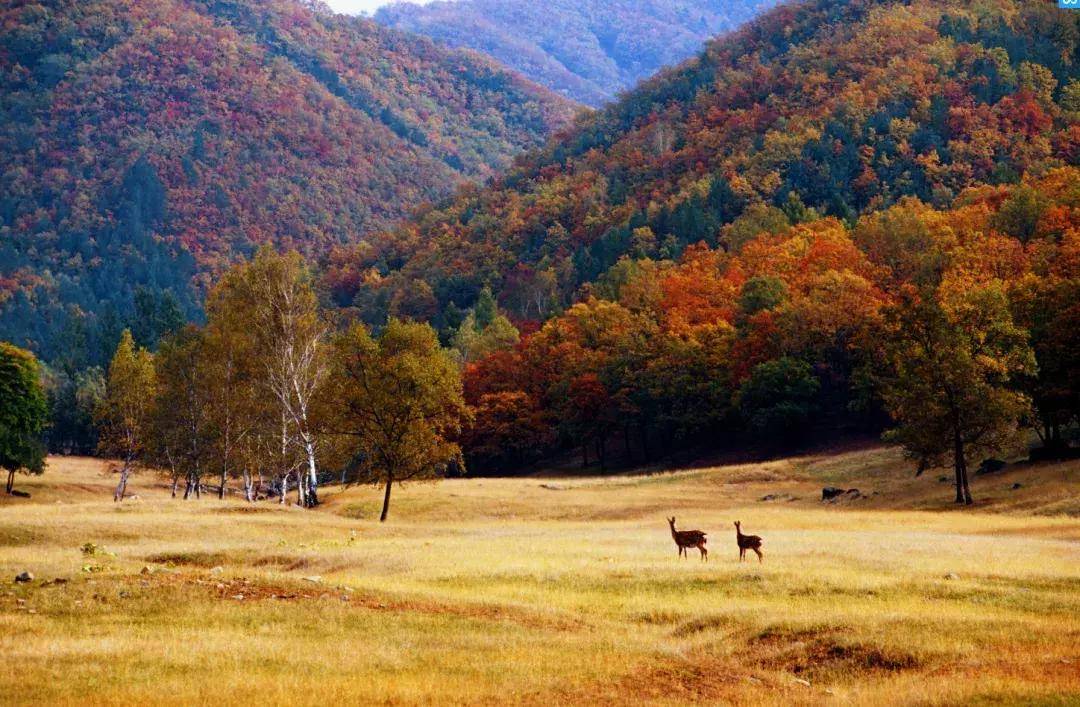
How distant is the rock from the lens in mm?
71438

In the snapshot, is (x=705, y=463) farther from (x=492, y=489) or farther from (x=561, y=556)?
(x=561, y=556)

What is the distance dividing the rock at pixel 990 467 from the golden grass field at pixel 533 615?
19.0 m

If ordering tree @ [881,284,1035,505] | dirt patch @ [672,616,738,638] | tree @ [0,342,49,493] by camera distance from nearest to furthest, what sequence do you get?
dirt patch @ [672,616,738,638] < tree @ [881,284,1035,505] < tree @ [0,342,49,493]

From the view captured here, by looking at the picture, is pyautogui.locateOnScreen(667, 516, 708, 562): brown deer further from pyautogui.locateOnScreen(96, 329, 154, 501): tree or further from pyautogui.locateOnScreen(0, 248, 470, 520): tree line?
pyautogui.locateOnScreen(96, 329, 154, 501): tree

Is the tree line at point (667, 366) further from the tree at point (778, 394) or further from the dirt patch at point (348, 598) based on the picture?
the dirt patch at point (348, 598)

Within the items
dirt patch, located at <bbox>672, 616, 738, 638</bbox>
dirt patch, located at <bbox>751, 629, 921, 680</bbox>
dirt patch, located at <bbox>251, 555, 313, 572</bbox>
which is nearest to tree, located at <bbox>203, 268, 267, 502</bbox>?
dirt patch, located at <bbox>251, 555, 313, 572</bbox>

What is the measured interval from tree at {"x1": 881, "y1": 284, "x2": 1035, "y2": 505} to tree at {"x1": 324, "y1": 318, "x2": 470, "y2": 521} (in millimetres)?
26737

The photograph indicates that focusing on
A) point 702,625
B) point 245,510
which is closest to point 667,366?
point 245,510

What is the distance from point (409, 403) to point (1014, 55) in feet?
531

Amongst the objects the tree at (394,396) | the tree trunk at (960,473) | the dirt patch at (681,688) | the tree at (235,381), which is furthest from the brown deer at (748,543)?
the tree at (235,381)

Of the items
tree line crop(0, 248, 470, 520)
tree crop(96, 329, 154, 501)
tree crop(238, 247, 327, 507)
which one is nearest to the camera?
tree line crop(0, 248, 470, 520)

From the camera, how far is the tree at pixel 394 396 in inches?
2511

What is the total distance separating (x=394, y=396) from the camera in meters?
63.9

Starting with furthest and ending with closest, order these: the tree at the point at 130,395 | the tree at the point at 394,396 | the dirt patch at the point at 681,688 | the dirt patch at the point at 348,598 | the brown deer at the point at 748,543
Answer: the tree at the point at 130,395, the tree at the point at 394,396, the brown deer at the point at 748,543, the dirt patch at the point at 348,598, the dirt patch at the point at 681,688
